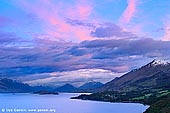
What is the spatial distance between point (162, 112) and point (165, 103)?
2072cm

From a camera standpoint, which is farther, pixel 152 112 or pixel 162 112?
→ pixel 152 112

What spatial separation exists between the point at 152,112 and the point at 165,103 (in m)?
8.63

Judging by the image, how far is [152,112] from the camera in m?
→ 176

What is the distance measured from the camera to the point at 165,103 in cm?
17775

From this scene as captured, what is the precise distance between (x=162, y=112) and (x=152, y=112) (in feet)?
59.5

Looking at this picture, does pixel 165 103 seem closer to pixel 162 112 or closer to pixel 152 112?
pixel 152 112

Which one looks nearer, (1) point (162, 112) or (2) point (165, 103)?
(1) point (162, 112)

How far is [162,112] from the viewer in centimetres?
15800

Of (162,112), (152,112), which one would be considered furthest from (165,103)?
(162,112)
